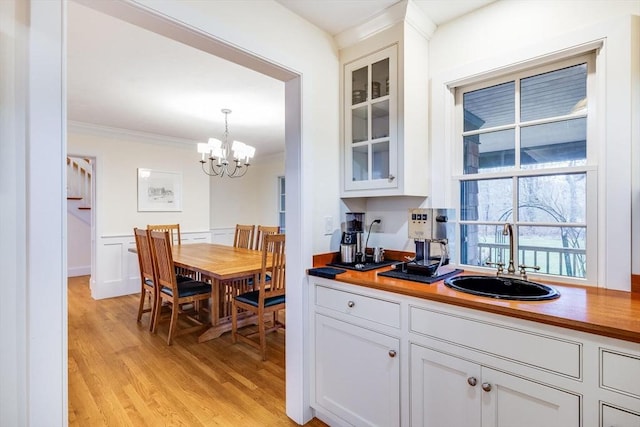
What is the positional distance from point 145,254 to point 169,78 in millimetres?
1841

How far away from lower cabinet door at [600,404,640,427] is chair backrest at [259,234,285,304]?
6.99ft

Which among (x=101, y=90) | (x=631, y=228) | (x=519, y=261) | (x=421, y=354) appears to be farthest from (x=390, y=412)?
(x=101, y=90)

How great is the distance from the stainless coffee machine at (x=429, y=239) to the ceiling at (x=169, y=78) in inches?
46.2

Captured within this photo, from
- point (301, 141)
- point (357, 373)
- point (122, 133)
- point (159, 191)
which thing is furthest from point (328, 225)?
point (122, 133)

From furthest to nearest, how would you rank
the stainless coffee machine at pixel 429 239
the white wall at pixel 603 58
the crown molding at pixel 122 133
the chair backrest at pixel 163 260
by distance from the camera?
the crown molding at pixel 122 133
the chair backrest at pixel 163 260
the stainless coffee machine at pixel 429 239
the white wall at pixel 603 58

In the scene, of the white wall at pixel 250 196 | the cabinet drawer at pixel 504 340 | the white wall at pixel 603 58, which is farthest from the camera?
the white wall at pixel 250 196

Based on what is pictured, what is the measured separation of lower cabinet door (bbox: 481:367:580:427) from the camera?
1.07m

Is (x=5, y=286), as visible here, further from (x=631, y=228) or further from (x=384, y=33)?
(x=631, y=228)

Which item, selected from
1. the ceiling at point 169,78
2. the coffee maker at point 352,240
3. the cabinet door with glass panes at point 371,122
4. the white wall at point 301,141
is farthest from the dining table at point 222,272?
the ceiling at point 169,78

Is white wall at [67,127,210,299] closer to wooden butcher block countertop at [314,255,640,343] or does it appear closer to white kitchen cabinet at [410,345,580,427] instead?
wooden butcher block countertop at [314,255,640,343]

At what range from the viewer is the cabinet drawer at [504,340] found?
106cm

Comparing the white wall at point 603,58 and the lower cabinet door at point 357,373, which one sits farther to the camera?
the lower cabinet door at point 357,373

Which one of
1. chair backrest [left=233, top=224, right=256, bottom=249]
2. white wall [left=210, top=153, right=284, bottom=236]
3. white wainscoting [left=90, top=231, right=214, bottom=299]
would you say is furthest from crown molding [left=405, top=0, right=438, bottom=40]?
white wall [left=210, top=153, right=284, bottom=236]

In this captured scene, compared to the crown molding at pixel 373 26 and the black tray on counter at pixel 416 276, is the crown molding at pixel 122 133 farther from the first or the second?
the black tray on counter at pixel 416 276
